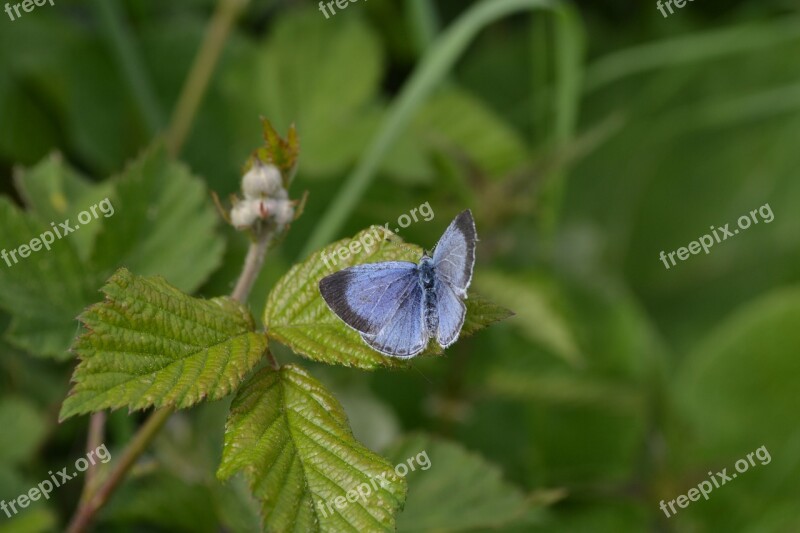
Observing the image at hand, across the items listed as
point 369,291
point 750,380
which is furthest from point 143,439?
point 750,380

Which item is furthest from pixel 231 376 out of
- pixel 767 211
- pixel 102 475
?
pixel 767 211

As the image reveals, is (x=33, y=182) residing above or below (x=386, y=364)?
above

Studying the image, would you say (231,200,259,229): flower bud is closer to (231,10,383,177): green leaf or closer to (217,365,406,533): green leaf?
(217,365,406,533): green leaf

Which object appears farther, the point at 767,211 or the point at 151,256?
the point at 767,211

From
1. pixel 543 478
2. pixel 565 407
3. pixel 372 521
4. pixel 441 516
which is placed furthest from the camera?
pixel 565 407

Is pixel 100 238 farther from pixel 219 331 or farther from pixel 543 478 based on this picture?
pixel 543 478
